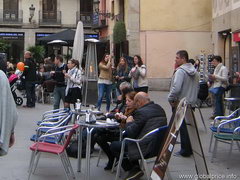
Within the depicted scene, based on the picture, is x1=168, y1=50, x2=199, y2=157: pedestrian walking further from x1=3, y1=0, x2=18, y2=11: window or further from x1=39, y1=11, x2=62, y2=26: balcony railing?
x1=3, y1=0, x2=18, y2=11: window

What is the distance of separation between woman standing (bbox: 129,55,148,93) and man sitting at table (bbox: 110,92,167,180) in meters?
5.43

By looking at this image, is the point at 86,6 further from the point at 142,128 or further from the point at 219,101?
the point at 142,128

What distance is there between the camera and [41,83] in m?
17.9

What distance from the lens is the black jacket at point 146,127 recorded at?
5.67 metres

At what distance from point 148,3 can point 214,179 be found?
1946 cm

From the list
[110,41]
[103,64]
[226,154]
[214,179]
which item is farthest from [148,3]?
[214,179]

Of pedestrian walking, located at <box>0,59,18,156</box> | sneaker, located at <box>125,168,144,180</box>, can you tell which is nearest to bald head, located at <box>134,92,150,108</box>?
sneaker, located at <box>125,168,144,180</box>

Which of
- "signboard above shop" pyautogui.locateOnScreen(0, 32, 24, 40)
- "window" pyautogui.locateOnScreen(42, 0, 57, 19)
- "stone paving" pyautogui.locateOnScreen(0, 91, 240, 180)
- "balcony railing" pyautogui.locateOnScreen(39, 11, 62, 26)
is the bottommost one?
"stone paving" pyautogui.locateOnScreen(0, 91, 240, 180)

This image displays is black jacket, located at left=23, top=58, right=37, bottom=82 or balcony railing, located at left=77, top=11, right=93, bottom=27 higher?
balcony railing, located at left=77, top=11, right=93, bottom=27

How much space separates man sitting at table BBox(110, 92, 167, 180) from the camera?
5680 mm

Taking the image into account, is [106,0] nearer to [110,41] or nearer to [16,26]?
[110,41]

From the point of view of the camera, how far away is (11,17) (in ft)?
135

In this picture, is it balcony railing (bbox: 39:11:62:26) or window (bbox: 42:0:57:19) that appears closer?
balcony railing (bbox: 39:11:62:26)

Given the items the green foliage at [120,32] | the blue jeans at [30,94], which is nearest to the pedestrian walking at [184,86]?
the blue jeans at [30,94]
